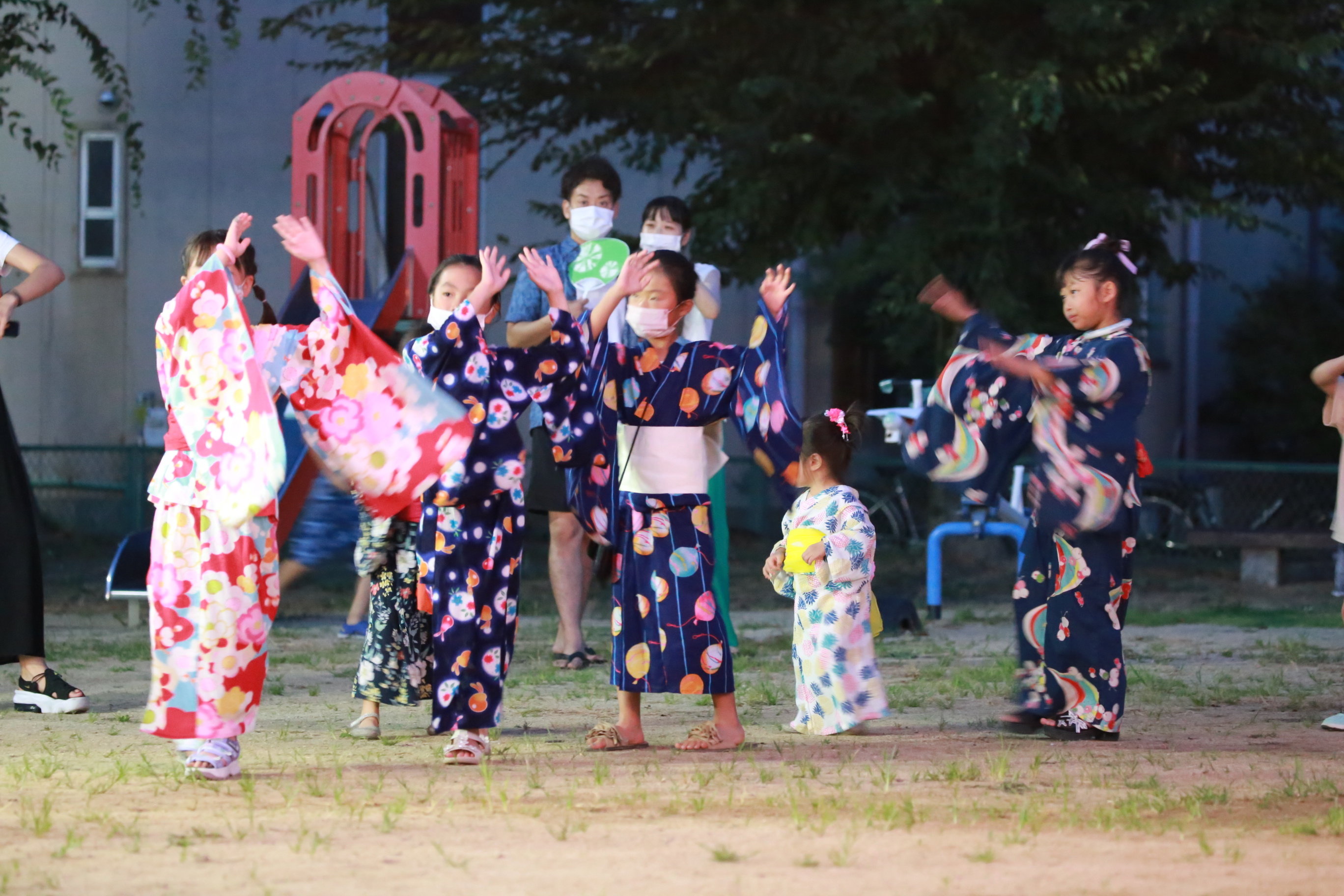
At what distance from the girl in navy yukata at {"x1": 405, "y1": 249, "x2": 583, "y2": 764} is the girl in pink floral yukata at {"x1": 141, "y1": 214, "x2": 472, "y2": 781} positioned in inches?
4.6

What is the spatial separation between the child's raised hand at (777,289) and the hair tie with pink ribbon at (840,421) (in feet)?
1.43

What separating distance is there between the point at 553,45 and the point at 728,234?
192 centimetres

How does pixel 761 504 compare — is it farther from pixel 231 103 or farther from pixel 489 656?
pixel 489 656

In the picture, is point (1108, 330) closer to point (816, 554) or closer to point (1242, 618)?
point (816, 554)

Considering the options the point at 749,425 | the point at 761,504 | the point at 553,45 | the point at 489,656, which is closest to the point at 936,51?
→ the point at 553,45

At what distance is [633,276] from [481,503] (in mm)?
834

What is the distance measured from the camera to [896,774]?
425 cm

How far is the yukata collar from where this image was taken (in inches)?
200

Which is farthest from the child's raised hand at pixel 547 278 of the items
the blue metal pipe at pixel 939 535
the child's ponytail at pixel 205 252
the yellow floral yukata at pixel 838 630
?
the blue metal pipe at pixel 939 535

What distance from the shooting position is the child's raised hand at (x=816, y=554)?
16.6 feet

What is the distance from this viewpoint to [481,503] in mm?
4609

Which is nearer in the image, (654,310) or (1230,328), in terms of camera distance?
(654,310)

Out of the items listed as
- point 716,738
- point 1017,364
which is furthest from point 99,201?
point 1017,364

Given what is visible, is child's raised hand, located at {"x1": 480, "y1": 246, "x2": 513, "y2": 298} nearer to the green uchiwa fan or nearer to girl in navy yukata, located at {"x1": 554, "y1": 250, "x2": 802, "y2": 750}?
girl in navy yukata, located at {"x1": 554, "y1": 250, "x2": 802, "y2": 750}
